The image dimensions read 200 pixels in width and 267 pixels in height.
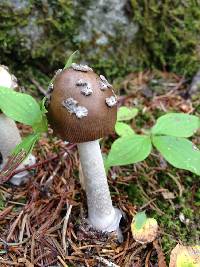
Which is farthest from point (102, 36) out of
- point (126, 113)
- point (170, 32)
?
point (126, 113)

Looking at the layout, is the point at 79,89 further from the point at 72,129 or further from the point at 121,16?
the point at 121,16

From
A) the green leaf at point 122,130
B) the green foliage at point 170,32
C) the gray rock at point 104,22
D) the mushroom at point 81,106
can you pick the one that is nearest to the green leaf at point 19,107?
the mushroom at point 81,106

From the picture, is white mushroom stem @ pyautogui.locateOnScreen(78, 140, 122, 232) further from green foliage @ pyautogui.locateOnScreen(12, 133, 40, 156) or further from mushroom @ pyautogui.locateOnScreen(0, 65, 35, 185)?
mushroom @ pyautogui.locateOnScreen(0, 65, 35, 185)

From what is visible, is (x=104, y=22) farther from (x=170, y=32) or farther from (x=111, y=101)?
(x=111, y=101)

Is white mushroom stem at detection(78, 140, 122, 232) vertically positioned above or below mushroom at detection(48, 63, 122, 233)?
below

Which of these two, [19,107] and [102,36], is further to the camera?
[102,36]

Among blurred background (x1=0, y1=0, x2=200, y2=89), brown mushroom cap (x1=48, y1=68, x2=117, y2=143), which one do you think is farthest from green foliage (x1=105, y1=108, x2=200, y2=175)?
blurred background (x1=0, y1=0, x2=200, y2=89)
